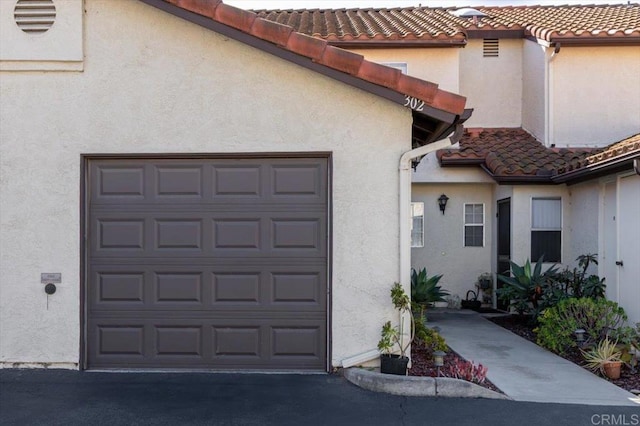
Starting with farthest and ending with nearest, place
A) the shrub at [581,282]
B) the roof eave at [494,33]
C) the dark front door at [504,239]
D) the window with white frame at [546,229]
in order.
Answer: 1. the roof eave at [494,33]
2. the dark front door at [504,239]
3. the window with white frame at [546,229]
4. the shrub at [581,282]

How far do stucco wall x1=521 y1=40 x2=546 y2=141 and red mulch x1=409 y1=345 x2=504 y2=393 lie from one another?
7.15 m

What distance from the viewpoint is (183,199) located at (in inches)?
290

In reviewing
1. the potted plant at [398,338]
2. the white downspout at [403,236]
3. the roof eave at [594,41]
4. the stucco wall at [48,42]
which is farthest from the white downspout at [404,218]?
the roof eave at [594,41]

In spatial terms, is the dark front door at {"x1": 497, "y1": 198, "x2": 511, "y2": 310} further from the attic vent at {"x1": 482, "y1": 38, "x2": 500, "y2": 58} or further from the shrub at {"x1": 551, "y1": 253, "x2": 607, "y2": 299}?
the attic vent at {"x1": 482, "y1": 38, "x2": 500, "y2": 58}

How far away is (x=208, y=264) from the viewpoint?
7.33m

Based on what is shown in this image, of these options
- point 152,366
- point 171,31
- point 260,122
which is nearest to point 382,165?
point 260,122

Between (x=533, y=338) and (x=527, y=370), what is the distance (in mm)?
2311

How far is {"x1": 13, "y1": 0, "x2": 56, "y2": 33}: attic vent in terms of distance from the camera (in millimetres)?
7277

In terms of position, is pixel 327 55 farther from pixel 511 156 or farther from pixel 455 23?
pixel 455 23

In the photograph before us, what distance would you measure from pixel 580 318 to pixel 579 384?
5.98ft

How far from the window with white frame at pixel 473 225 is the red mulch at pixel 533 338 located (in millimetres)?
2095

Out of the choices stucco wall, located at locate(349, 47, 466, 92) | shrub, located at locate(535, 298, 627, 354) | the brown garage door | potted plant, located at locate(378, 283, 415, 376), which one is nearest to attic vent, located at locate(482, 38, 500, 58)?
stucco wall, located at locate(349, 47, 466, 92)

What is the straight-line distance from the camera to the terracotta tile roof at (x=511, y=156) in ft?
39.0
